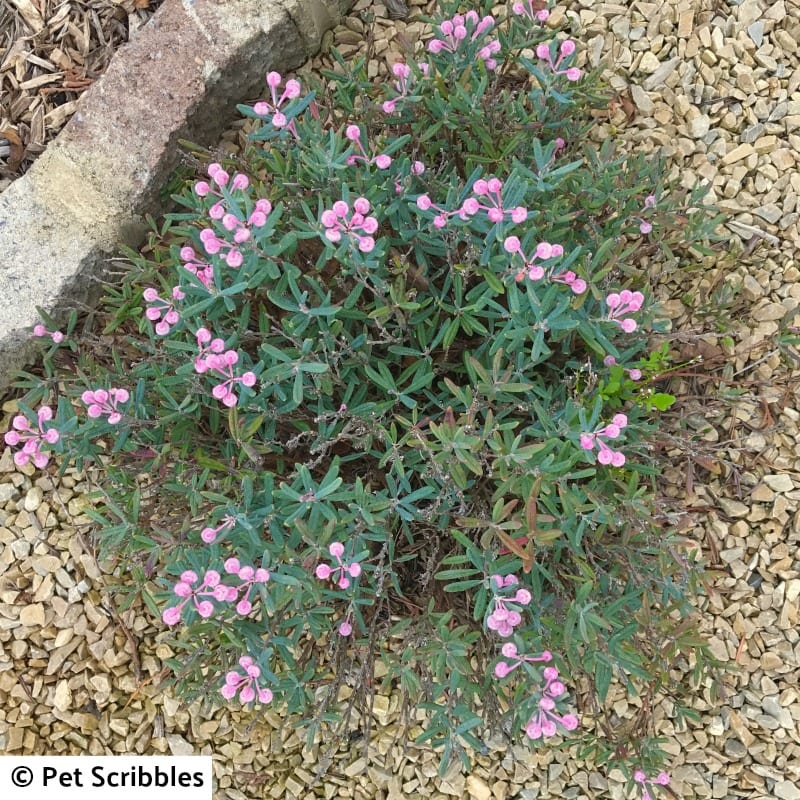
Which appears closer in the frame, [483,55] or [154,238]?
[483,55]

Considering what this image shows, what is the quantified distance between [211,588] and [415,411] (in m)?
0.63

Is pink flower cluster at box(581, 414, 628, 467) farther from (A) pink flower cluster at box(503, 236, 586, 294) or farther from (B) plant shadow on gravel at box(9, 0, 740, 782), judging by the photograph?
(A) pink flower cluster at box(503, 236, 586, 294)

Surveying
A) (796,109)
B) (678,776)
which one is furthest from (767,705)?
(796,109)

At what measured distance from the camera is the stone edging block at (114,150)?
8.83 feet

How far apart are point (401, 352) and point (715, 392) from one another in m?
1.21

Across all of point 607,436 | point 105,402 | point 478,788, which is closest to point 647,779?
point 478,788

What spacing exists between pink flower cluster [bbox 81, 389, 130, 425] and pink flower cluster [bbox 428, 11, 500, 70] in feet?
4.03

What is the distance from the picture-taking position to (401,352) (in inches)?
82.4

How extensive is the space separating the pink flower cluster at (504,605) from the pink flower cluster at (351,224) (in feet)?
2.61

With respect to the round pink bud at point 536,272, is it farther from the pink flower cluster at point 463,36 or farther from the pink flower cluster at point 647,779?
the pink flower cluster at point 647,779

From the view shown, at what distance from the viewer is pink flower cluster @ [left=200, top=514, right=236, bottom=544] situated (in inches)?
66.2

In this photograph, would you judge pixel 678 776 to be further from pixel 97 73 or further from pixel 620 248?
pixel 97 73

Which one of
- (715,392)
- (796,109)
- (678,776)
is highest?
(796,109)

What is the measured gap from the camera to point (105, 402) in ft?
6.17
